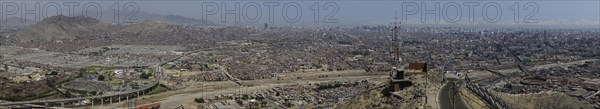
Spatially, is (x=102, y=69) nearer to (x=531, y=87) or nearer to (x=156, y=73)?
(x=156, y=73)

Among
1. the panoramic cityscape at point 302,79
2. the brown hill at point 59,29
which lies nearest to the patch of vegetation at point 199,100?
the panoramic cityscape at point 302,79

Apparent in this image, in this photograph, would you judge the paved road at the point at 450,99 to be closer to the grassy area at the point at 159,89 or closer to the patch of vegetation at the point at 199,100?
the patch of vegetation at the point at 199,100

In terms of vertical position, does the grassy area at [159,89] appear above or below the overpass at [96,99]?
above

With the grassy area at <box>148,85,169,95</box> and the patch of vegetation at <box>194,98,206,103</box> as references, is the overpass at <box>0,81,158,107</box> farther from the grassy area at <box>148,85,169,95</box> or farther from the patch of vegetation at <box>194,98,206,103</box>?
the patch of vegetation at <box>194,98,206,103</box>

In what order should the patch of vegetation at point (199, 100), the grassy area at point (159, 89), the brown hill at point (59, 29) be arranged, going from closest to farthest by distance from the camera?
the patch of vegetation at point (199, 100)
the grassy area at point (159, 89)
the brown hill at point (59, 29)

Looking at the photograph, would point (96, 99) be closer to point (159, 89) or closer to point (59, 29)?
point (159, 89)

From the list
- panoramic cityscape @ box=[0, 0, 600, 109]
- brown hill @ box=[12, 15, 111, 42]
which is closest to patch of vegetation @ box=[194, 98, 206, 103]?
panoramic cityscape @ box=[0, 0, 600, 109]
